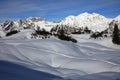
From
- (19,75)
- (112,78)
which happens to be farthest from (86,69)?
(19,75)

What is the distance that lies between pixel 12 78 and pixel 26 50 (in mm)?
6633

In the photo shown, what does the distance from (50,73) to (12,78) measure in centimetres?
238

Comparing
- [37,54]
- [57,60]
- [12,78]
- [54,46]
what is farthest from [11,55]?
[54,46]

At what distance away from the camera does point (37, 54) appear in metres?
14.3

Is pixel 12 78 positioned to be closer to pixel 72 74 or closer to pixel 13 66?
pixel 13 66

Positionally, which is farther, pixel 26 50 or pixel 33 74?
pixel 26 50

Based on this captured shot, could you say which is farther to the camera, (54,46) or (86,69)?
(54,46)

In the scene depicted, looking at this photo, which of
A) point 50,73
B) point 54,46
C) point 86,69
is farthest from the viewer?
point 54,46

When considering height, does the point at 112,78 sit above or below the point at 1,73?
below

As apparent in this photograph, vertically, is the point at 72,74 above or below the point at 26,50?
below

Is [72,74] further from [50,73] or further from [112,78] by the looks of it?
[112,78]

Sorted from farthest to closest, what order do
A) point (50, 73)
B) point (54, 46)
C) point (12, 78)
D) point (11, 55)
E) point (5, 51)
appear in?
point (54, 46) → point (5, 51) → point (11, 55) → point (50, 73) → point (12, 78)

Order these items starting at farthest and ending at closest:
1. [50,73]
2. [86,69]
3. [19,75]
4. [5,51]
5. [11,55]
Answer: [5,51] < [11,55] < [86,69] < [50,73] < [19,75]

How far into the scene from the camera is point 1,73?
8438 millimetres
